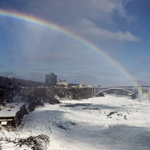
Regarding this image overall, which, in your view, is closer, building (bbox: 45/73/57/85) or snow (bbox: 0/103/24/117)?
snow (bbox: 0/103/24/117)

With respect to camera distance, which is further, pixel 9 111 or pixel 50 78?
pixel 50 78

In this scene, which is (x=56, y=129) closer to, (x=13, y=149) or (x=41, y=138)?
(x=41, y=138)

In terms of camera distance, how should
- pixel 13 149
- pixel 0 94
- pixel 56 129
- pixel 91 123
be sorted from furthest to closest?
1. pixel 0 94
2. pixel 91 123
3. pixel 56 129
4. pixel 13 149

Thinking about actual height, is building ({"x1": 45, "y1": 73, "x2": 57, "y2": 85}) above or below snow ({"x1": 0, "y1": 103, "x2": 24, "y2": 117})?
above

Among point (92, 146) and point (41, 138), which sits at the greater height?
point (41, 138)

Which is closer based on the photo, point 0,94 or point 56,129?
point 56,129

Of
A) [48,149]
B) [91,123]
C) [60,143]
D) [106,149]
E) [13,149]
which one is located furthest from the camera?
[91,123]

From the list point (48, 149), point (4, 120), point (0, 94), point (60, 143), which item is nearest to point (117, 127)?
point (60, 143)

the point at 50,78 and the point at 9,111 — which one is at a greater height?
the point at 50,78

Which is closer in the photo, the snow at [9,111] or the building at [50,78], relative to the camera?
the snow at [9,111]

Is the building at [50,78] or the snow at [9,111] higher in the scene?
the building at [50,78]
